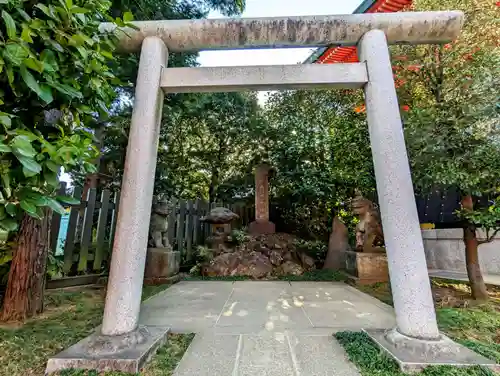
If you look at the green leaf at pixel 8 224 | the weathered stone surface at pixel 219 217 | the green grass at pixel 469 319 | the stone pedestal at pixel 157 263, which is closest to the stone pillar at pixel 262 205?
the weathered stone surface at pixel 219 217

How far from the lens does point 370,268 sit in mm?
4586

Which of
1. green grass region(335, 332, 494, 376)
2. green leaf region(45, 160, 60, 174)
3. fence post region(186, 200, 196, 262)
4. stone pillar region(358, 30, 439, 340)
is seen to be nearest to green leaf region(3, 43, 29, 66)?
green leaf region(45, 160, 60, 174)

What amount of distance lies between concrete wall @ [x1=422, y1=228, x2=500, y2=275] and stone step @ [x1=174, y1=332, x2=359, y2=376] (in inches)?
208

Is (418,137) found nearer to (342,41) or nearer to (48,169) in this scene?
(342,41)

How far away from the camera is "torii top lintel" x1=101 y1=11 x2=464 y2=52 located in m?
2.49

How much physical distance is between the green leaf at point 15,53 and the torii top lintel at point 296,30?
5.16 feet

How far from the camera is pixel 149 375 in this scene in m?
1.65

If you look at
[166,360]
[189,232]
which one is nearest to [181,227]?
[189,232]

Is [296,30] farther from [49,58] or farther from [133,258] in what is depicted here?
[133,258]

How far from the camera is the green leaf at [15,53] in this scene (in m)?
1.12

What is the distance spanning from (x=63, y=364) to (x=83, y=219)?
3385 mm

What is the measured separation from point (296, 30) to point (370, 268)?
13.4 feet

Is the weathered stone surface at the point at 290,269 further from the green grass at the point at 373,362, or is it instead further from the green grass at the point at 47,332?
the green grass at the point at 47,332

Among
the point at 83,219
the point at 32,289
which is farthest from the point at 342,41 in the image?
the point at 83,219
